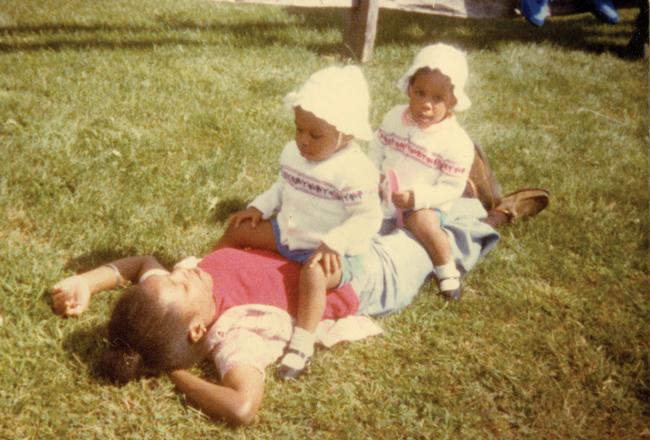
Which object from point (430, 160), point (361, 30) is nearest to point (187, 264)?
point (430, 160)

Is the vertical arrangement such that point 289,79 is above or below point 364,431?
above

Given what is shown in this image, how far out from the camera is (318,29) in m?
7.68

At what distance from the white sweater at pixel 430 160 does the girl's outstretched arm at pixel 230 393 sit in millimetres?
1548

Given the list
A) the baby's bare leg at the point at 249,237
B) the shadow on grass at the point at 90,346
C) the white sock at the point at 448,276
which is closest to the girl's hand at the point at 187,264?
the baby's bare leg at the point at 249,237

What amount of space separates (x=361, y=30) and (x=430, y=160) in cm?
359

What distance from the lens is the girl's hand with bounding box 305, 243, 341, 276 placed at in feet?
9.64

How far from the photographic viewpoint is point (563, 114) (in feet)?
21.1

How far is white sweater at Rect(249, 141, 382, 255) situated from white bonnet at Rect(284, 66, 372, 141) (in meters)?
0.22

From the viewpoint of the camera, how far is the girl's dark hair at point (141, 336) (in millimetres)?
2535

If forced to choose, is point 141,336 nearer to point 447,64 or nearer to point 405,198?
point 405,198

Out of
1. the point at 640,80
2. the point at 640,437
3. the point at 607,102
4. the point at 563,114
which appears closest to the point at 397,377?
the point at 640,437

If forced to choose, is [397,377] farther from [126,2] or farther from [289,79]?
[126,2]

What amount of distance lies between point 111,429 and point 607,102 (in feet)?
22.0

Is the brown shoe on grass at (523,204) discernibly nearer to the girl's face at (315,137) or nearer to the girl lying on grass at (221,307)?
the girl lying on grass at (221,307)
